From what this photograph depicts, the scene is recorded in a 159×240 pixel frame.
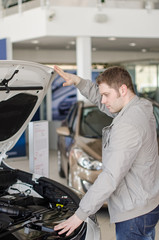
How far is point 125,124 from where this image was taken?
2061 millimetres

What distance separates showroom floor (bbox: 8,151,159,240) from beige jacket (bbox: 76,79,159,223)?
2.04 m

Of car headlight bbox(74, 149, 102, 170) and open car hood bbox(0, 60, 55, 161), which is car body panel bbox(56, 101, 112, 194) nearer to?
car headlight bbox(74, 149, 102, 170)

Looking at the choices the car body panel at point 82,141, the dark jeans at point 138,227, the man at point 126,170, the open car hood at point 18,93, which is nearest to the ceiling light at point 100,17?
the car body panel at point 82,141

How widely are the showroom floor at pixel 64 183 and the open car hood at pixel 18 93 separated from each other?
1.80 meters

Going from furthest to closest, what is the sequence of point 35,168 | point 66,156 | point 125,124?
1. point 66,156
2. point 35,168
3. point 125,124

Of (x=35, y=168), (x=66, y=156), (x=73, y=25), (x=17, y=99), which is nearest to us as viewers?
(x=17, y=99)

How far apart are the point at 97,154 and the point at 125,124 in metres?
2.71

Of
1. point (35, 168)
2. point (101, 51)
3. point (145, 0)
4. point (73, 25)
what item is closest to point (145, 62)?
point (101, 51)

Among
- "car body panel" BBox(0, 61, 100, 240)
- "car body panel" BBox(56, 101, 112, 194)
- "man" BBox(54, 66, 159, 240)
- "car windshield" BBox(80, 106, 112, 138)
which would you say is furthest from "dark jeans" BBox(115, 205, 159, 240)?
"car windshield" BBox(80, 106, 112, 138)

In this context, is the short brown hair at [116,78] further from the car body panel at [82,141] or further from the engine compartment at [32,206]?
the car body panel at [82,141]

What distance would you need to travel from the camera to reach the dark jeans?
2.20 metres

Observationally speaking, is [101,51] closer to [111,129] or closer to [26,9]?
[26,9]

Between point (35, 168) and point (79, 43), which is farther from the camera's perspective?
point (79, 43)

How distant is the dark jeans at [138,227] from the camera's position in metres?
2.20
